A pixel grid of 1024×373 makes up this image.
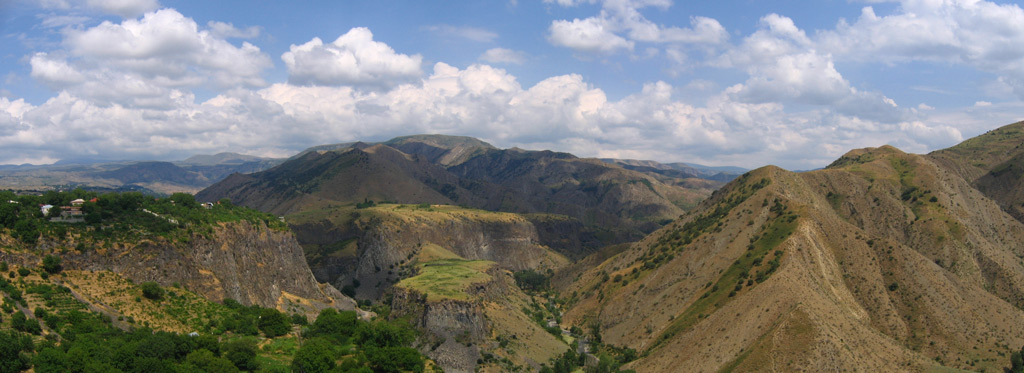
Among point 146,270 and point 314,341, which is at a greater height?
point 146,270

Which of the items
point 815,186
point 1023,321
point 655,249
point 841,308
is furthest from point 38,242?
point 815,186

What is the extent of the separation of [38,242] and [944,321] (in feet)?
459

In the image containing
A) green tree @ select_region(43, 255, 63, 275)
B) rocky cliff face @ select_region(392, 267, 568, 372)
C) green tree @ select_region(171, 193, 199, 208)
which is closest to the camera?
green tree @ select_region(43, 255, 63, 275)

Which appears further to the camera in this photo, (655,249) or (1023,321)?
(655,249)

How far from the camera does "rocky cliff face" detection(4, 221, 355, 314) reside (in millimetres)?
76000

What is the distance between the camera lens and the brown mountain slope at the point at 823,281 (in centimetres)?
8888

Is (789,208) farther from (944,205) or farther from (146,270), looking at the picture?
(146,270)

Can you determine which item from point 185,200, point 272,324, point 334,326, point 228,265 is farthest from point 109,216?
point 334,326

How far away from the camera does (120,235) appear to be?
79.2 meters

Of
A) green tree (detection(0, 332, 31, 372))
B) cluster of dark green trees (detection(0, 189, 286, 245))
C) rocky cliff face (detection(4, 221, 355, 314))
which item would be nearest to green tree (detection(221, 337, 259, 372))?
green tree (detection(0, 332, 31, 372))

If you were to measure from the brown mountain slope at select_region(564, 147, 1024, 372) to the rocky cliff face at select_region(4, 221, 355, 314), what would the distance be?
64.0 m

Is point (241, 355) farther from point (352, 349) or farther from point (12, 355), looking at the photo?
point (352, 349)

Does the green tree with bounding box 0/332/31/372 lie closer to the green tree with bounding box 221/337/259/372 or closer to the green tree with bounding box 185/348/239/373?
the green tree with bounding box 185/348/239/373

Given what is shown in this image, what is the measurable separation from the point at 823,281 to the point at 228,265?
331 ft
